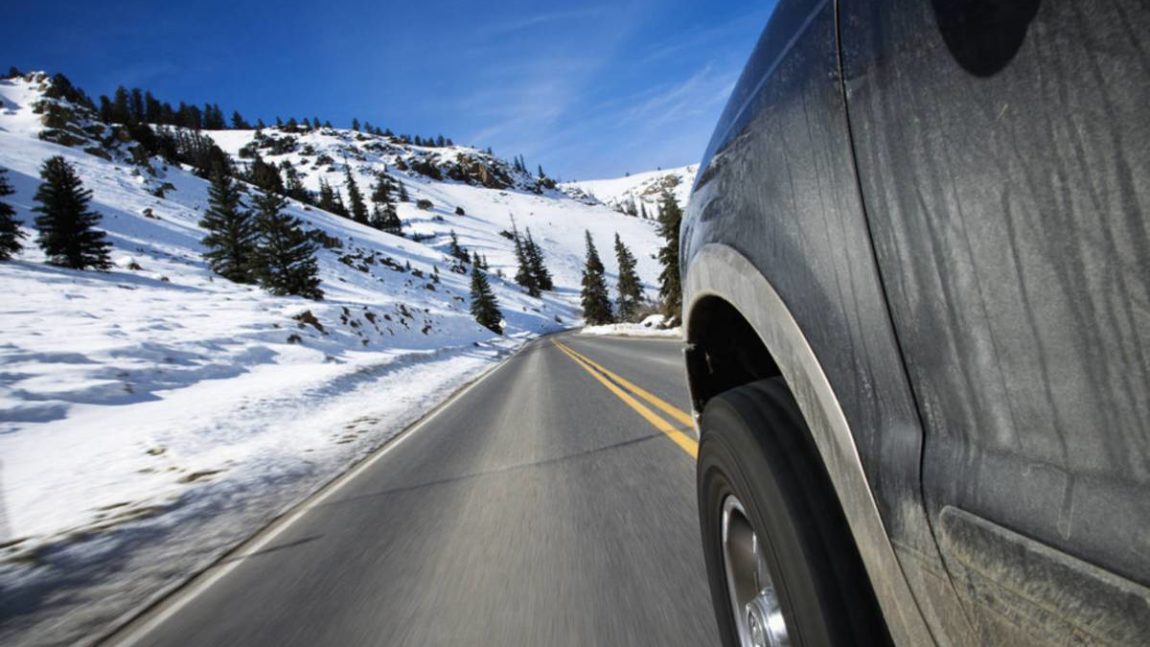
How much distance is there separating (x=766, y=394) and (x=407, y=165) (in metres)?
184

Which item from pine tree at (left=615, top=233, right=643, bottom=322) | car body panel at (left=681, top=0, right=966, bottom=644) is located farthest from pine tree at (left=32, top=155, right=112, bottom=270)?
pine tree at (left=615, top=233, right=643, bottom=322)

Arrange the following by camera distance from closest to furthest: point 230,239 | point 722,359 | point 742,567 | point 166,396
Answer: point 742,567 → point 722,359 → point 166,396 → point 230,239

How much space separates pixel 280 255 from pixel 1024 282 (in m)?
36.9

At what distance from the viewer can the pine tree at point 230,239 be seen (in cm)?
3188

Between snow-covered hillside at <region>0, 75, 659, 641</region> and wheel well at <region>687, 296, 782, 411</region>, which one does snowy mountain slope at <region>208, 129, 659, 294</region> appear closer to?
snow-covered hillside at <region>0, 75, 659, 641</region>

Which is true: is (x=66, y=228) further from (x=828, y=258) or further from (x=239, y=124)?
(x=239, y=124)

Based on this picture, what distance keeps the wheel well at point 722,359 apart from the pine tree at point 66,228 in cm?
3304

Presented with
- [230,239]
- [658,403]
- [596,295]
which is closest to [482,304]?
[596,295]

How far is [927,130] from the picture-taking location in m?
0.77

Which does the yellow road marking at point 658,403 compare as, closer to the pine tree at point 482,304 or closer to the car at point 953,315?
the car at point 953,315

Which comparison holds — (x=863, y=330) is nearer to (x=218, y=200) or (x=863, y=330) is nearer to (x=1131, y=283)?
(x=1131, y=283)

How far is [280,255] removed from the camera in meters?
32.5

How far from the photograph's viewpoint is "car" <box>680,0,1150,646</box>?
1.77 ft

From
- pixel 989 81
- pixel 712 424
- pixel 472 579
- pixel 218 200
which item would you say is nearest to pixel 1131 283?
pixel 989 81
